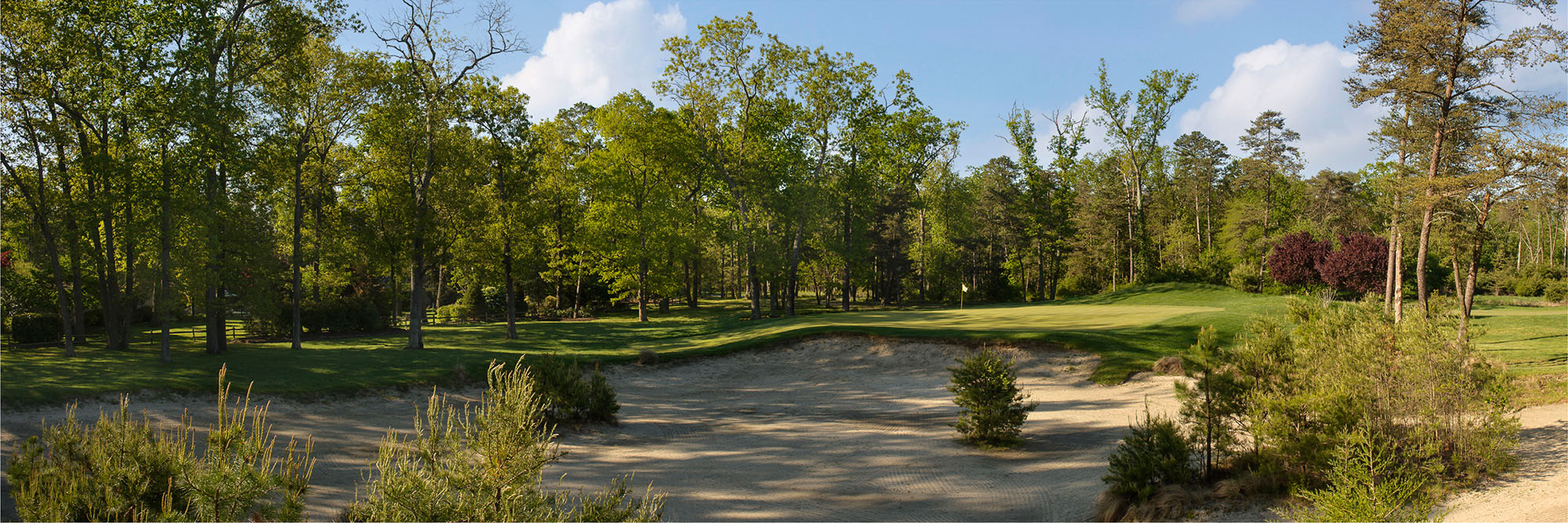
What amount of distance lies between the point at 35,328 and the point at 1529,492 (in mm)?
38535

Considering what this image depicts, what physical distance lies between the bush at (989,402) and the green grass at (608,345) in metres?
6.47

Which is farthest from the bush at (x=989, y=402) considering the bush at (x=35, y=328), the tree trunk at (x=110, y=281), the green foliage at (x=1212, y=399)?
the bush at (x=35, y=328)

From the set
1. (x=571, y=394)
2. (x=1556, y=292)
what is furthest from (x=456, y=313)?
(x=1556, y=292)

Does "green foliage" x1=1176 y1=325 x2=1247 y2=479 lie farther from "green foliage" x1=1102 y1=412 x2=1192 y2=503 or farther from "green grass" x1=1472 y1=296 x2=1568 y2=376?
"green grass" x1=1472 y1=296 x2=1568 y2=376

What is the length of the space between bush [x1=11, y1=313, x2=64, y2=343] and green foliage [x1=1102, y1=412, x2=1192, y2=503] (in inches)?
1340

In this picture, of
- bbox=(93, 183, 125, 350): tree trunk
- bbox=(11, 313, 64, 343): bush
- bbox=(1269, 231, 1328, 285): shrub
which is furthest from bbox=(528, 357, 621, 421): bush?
bbox=(1269, 231, 1328, 285): shrub

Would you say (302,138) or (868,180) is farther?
(868,180)

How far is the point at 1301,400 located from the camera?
8.40 m

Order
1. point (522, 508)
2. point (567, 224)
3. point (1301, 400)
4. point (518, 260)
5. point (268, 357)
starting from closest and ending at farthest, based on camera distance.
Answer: point (522, 508) < point (1301, 400) < point (268, 357) < point (518, 260) < point (567, 224)

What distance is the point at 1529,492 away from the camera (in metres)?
7.76

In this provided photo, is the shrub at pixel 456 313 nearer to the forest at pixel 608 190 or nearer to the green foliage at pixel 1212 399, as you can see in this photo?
the forest at pixel 608 190

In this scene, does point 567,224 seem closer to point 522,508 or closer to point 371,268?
point 371,268

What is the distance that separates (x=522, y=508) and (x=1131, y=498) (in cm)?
758

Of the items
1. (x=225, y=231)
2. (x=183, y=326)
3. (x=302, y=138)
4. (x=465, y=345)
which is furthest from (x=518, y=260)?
(x=183, y=326)
